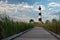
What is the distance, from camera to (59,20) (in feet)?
138

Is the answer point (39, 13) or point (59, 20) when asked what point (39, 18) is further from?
point (59, 20)

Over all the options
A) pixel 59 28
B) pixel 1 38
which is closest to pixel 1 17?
pixel 1 38

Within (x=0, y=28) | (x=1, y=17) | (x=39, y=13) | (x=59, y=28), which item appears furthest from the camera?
(x=39, y=13)

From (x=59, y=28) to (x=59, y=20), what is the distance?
248 centimetres

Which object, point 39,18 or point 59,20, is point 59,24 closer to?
point 59,20

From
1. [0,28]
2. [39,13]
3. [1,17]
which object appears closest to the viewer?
[0,28]

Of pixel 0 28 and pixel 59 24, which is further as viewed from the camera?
pixel 59 24

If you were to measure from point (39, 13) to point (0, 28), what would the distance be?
311 feet

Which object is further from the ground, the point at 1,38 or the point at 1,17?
the point at 1,17

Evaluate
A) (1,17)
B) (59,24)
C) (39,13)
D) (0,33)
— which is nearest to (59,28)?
(59,24)

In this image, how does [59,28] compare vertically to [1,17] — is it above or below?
below

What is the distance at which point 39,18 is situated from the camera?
11456 centimetres

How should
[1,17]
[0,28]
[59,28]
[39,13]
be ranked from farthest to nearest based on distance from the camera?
[39,13], [59,28], [1,17], [0,28]

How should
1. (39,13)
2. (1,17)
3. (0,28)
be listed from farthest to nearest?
(39,13) < (1,17) < (0,28)
